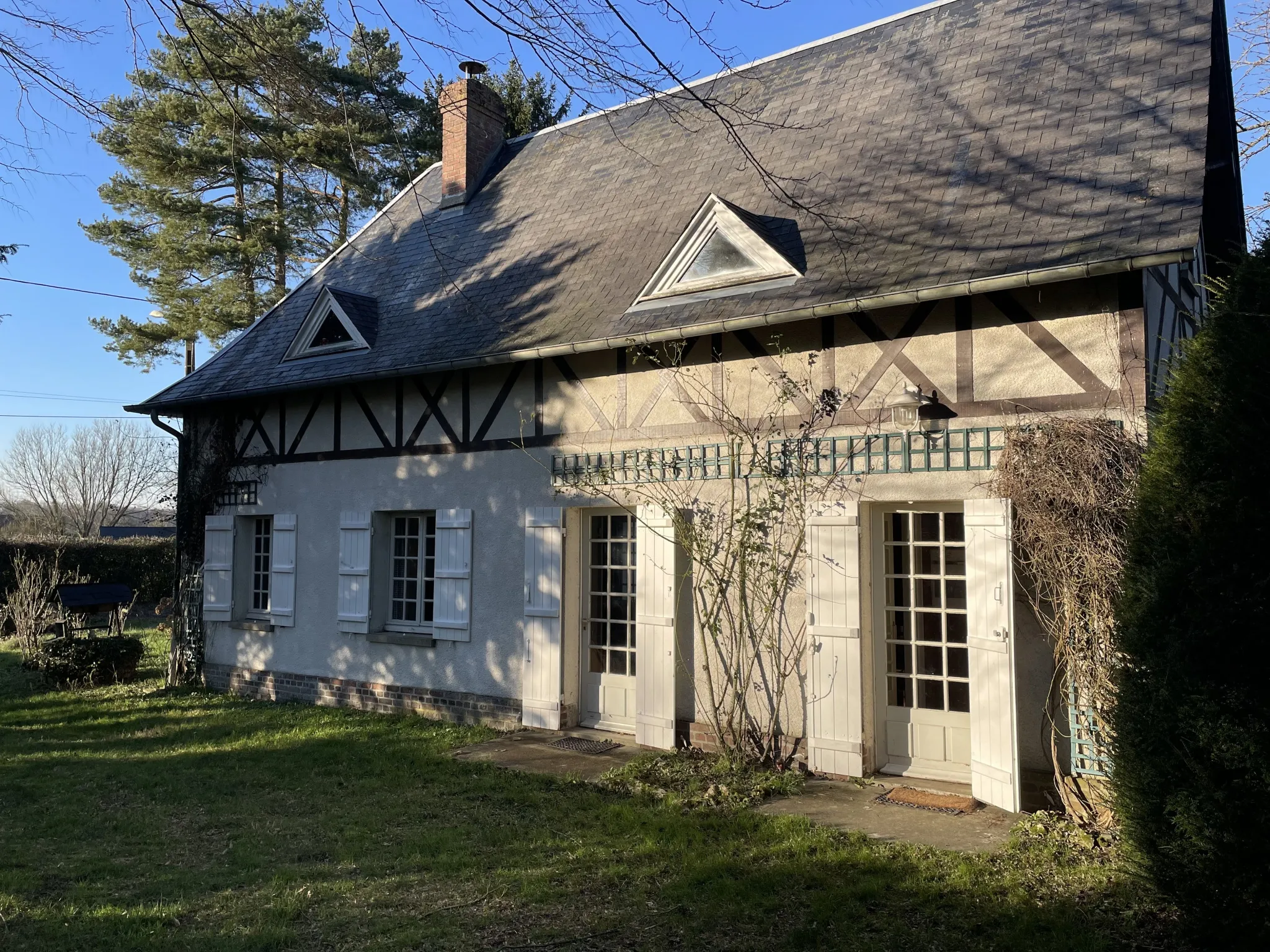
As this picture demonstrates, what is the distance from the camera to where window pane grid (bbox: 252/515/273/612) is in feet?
34.7

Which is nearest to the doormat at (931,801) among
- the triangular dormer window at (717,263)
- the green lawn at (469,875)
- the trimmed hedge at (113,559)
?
the green lawn at (469,875)

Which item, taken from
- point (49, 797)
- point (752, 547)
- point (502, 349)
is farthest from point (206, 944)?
point (502, 349)

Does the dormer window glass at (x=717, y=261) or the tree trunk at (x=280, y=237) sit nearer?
the dormer window glass at (x=717, y=261)

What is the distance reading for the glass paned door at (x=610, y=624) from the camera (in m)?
7.66

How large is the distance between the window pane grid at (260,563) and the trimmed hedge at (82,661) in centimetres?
189

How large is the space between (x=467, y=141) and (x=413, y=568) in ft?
18.0

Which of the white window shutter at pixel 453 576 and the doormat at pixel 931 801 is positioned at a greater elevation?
the white window shutter at pixel 453 576

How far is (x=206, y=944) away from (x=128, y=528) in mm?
33138

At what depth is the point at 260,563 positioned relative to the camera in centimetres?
1062

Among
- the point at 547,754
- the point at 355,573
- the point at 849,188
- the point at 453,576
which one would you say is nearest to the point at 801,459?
the point at 849,188

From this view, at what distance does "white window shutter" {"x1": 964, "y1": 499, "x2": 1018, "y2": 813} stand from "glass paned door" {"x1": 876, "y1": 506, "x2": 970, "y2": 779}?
386 millimetres

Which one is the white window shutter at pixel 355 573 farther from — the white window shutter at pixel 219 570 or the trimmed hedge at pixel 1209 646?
the trimmed hedge at pixel 1209 646

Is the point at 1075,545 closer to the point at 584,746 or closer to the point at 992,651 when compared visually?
the point at 992,651

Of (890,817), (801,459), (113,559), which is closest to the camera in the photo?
(890,817)
